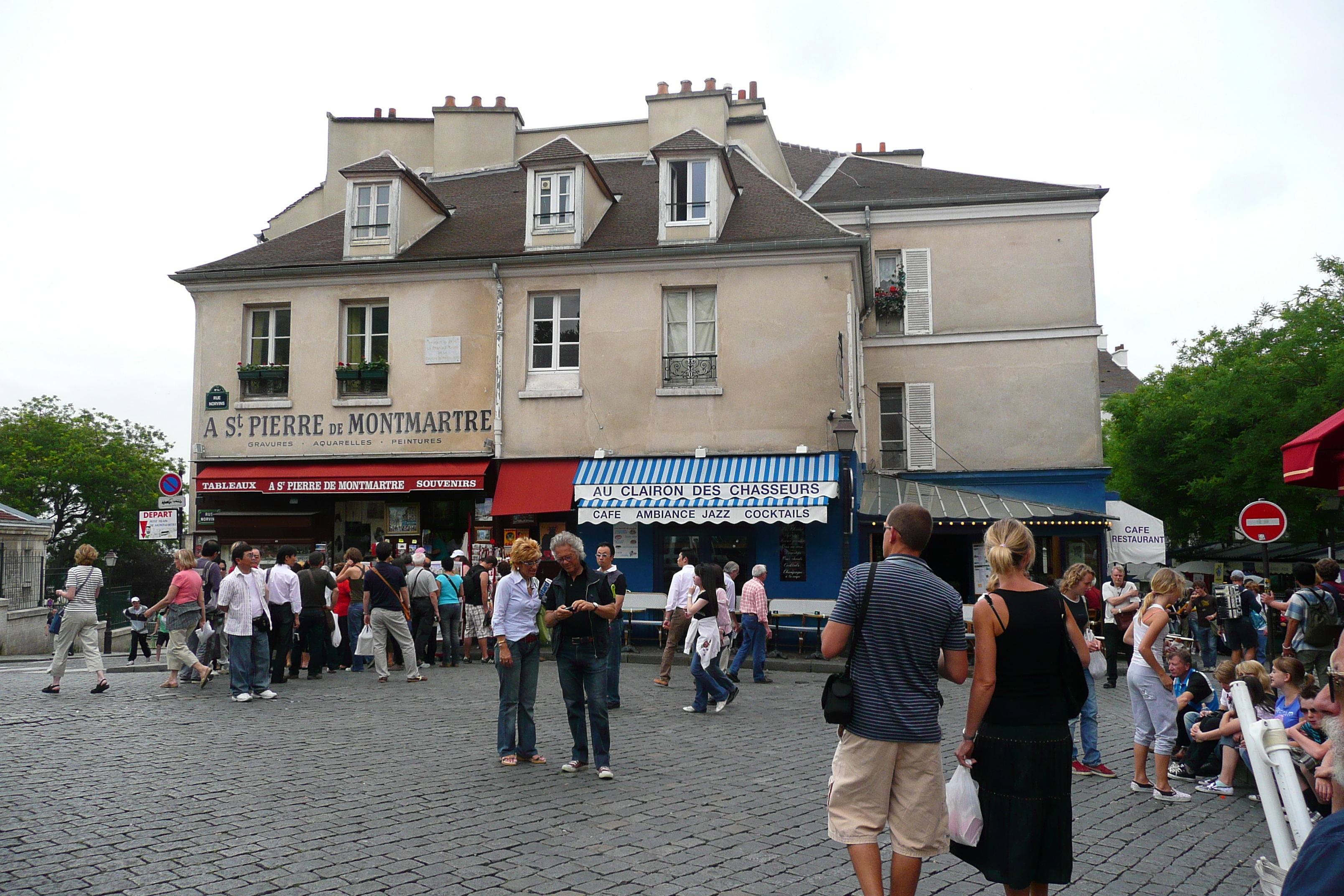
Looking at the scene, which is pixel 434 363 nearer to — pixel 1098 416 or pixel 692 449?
pixel 692 449

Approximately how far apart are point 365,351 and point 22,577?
20.4 metres

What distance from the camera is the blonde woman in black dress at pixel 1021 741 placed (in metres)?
3.91

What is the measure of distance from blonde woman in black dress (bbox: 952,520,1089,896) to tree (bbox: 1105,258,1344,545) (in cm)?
2385

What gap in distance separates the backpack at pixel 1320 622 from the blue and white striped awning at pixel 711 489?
26.0 ft

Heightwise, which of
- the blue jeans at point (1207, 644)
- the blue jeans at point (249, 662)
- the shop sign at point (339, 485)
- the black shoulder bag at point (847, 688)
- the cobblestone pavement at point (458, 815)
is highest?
the shop sign at point (339, 485)

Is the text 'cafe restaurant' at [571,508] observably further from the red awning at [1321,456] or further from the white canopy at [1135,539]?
the red awning at [1321,456]

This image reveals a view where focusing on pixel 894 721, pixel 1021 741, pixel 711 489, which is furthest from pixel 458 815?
pixel 711 489

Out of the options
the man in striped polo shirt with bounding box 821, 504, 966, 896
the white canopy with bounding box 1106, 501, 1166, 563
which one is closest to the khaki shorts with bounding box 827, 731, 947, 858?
the man in striped polo shirt with bounding box 821, 504, 966, 896

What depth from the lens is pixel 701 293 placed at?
18906mm

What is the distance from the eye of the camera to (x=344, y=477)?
19172mm

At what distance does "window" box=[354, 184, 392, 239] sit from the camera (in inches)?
794

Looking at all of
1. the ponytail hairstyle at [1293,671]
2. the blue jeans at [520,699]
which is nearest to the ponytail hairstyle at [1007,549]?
the ponytail hairstyle at [1293,671]

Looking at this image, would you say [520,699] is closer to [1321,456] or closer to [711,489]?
[1321,456]

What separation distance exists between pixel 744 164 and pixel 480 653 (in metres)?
12.4
